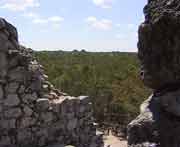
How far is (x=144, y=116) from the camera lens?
65.2 inches

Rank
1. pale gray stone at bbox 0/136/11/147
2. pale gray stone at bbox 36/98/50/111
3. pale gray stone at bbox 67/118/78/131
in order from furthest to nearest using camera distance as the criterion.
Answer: pale gray stone at bbox 67/118/78/131 < pale gray stone at bbox 36/98/50/111 < pale gray stone at bbox 0/136/11/147

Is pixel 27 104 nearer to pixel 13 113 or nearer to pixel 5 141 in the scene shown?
pixel 13 113

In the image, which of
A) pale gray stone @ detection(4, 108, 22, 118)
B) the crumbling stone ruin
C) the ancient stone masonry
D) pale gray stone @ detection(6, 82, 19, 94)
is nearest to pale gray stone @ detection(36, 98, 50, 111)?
the ancient stone masonry

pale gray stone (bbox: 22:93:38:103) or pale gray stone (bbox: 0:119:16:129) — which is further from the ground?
pale gray stone (bbox: 22:93:38:103)

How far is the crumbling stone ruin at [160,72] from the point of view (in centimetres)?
155

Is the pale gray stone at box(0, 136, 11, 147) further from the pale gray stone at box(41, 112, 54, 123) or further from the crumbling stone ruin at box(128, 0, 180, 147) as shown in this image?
the crumbling stone ruin at box(128, 0, 180, 147)

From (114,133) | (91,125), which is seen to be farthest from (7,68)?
(114,133)

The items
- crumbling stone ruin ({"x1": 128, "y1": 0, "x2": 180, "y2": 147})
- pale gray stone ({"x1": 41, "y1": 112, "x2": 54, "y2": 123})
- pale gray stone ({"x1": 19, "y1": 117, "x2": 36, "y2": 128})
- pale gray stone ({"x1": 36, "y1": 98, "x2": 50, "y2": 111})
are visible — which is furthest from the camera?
pale gray stone ({"x1": 41, "y1": 112, "x2": 54, "y2": 123})

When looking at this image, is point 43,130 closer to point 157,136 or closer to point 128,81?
point 157,136

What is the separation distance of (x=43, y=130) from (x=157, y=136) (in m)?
6.18

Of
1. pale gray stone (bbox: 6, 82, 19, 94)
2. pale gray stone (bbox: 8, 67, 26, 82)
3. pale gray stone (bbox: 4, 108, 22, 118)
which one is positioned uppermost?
pale gray stone (bbox: 8, 67, 26, 82)

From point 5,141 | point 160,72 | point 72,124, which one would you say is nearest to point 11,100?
point 5,141

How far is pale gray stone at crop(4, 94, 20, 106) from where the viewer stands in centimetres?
710

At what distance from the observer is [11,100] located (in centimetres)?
713
